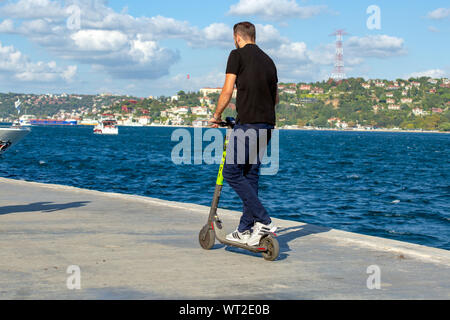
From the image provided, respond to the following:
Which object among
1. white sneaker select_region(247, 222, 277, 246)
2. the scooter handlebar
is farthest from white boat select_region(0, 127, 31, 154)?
white sneaker select_region(247, 222, 277, 246)

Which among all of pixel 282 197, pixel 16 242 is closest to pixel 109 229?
pixel 16 242

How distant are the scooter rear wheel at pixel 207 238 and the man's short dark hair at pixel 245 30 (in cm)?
185

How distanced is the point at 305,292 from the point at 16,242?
3.12 meters

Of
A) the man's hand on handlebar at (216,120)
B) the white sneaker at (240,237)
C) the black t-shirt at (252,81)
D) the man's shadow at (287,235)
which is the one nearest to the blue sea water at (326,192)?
the man's shadow at (287,235)

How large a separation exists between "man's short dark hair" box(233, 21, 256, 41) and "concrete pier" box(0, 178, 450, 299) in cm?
205

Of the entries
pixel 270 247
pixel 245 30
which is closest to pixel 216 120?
pixel 245 30

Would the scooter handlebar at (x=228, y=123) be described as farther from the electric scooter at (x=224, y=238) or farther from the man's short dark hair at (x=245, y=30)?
the man's short dark hair at (x=245, y=30)

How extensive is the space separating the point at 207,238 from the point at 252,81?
5.11 ft

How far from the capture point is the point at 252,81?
17.7 feet

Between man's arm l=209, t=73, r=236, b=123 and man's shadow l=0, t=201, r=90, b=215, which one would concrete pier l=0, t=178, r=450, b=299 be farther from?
man's arm l=209, t=73, r=236, b=123

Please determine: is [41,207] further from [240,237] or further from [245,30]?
[245,30]

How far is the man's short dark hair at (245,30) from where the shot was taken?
5512 mm

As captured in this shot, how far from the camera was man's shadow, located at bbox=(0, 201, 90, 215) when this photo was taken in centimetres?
819
